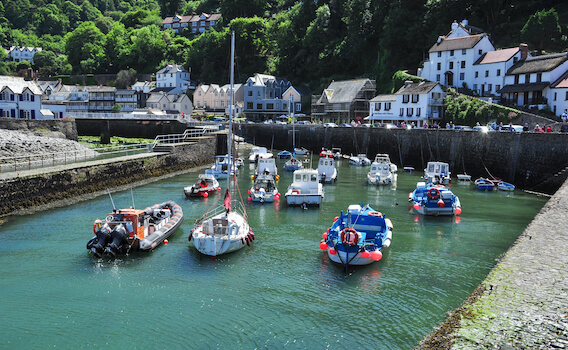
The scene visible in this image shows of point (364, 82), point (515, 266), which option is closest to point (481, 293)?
point (515, 266)

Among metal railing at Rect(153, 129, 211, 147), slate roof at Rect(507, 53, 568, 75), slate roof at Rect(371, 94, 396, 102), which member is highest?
slate roof at Rect(507, 53, 568, 75)

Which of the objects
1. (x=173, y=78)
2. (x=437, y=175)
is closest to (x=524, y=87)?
(x=437, y=175)

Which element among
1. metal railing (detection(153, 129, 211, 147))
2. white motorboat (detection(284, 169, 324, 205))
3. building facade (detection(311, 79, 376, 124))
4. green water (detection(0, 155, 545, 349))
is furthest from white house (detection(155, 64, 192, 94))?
green water (detection(0, 155, 545, 349))

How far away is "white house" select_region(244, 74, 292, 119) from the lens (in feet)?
346

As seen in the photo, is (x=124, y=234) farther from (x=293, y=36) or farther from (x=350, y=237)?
(x=293, y=36)

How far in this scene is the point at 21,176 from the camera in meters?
28.5

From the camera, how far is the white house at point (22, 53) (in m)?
167

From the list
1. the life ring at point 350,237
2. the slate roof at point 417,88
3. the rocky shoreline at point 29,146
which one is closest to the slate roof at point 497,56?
the slate roof at point 417,88

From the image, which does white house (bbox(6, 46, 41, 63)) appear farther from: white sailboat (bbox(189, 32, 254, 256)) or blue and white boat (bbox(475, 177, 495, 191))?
white sailboat (bbox(189, 32, 254, 256))

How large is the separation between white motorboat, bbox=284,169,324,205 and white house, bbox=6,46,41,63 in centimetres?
16369

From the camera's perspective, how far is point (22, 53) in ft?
550

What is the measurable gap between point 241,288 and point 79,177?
→ 2049 cm

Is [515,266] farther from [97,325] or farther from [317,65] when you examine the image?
[317,65]

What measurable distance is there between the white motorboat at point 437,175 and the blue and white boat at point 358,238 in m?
17.8
